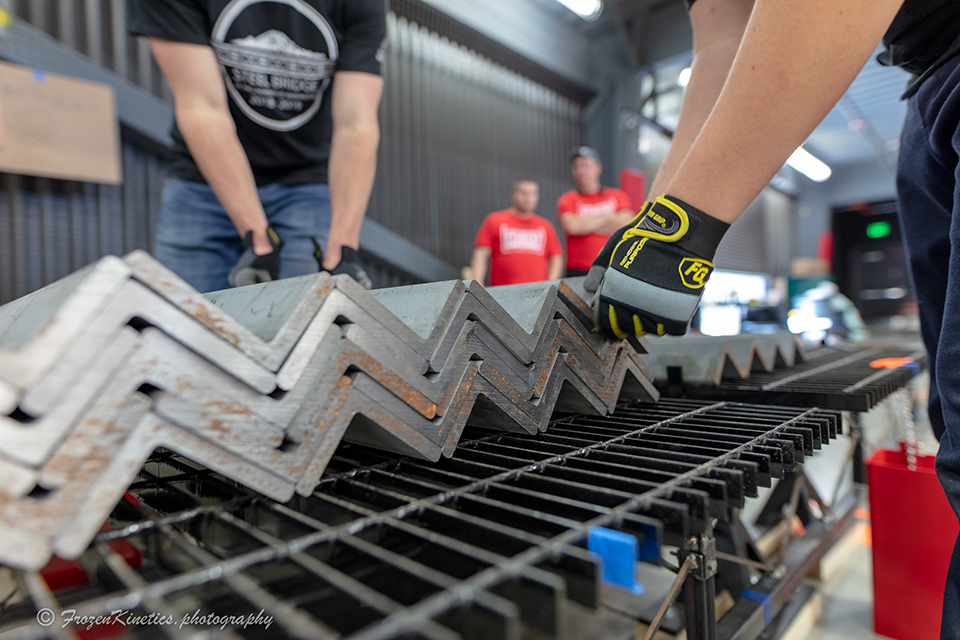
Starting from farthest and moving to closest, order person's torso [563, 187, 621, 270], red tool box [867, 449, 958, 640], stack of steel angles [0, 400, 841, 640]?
person's torso [563, 187, 621, 270], red tool box [867, 449, 958, 640], stack of steel angles [0, 400, 841, 640]

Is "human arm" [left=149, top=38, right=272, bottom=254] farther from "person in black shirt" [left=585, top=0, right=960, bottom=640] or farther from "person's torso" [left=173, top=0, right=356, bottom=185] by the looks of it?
"person in black shirt" [left=585, top=0, right=960, bottom=640]

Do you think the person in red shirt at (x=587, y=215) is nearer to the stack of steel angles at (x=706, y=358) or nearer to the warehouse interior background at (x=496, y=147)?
the warehouse interior background at (x=496, y=147)

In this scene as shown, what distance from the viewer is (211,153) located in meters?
1.68

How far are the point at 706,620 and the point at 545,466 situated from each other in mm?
555

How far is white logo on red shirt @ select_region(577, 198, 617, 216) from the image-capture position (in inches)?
204

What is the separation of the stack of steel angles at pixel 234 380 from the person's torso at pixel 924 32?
3.02 ft

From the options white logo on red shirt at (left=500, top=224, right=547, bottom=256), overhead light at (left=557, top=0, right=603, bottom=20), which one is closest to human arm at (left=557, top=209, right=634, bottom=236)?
white logo on red shirt at (left=500, top=224, right=547, bottom=256)

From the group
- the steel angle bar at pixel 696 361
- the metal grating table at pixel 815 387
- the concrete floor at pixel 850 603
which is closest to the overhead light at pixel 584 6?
the metal grating table at pixel 815 387

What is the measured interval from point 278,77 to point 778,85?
1.76 metres

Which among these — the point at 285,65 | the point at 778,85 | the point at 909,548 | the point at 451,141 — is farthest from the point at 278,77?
the point at 451,141

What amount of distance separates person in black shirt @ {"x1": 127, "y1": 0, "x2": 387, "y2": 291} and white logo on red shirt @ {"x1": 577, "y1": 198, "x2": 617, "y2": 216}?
3445 mm

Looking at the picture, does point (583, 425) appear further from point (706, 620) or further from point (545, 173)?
point (545, 173)

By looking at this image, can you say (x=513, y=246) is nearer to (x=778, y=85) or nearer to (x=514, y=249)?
(x=514, y=249)

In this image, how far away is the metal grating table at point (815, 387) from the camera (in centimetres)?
142
